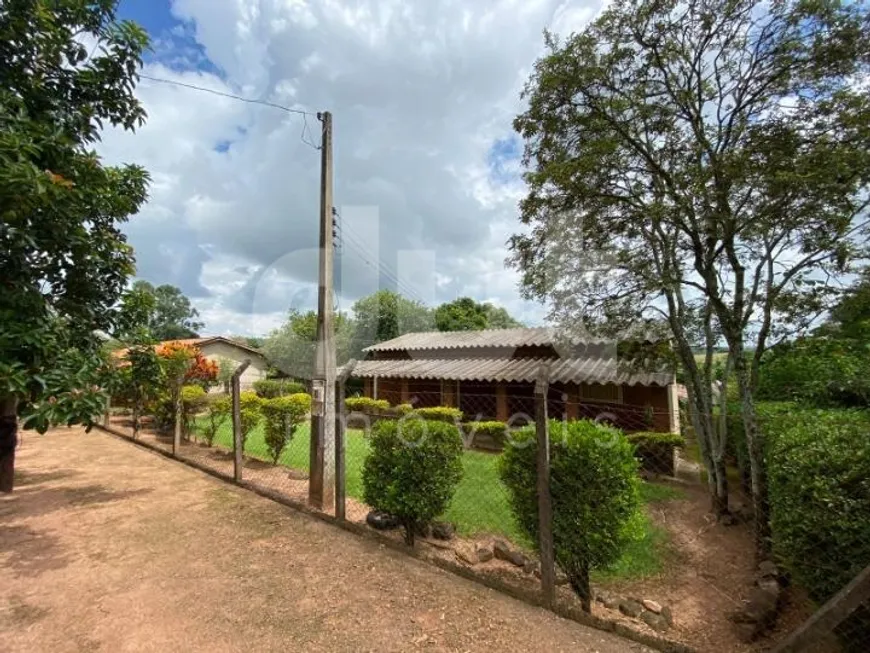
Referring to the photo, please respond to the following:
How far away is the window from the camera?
12.7 metres

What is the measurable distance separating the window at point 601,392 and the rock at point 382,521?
9.47 meters

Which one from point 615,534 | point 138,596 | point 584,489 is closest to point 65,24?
point 138,596

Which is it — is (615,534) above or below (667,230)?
below

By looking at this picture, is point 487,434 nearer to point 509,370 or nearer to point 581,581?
point 509,370

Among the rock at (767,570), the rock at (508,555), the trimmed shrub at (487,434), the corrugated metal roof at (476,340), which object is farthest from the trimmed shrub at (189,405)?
the rock at (767,570)

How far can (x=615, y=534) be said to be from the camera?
3346 mm

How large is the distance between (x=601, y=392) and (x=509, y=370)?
9.90ft

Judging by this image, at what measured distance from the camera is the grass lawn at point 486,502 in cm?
489

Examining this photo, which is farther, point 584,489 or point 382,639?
point 584,489

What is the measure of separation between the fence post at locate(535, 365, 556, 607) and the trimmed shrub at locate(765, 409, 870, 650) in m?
1.68

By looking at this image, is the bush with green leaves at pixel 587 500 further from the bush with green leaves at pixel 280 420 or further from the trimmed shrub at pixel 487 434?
the trimmed shrub at pixel 487 434

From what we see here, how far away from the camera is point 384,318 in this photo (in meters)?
33.0

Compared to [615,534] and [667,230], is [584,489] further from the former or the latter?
[667,230]

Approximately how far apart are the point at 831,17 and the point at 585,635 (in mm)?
6877
